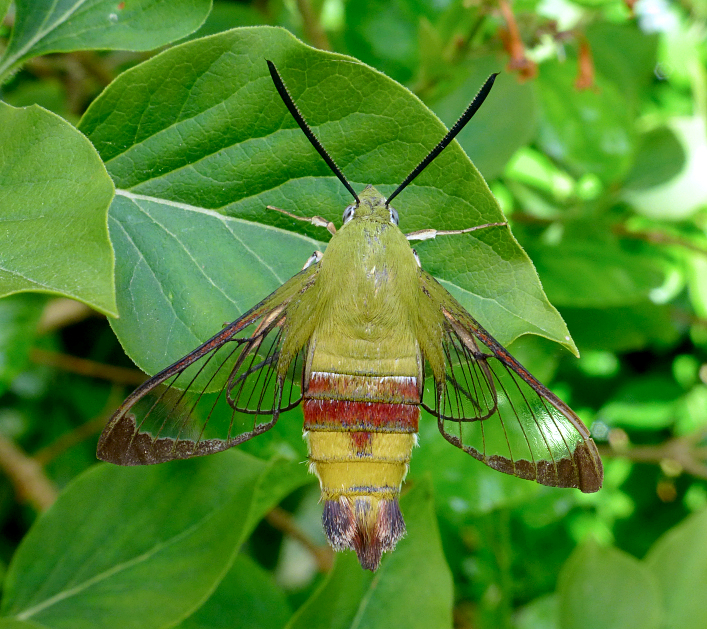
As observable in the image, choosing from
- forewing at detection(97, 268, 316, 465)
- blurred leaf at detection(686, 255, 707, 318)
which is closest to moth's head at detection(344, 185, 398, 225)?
forewing at detection(97, 268, 316, 465)

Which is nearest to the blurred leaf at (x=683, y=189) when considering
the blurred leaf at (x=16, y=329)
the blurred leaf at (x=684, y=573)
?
the blurred leaf at (x=684, y=573)

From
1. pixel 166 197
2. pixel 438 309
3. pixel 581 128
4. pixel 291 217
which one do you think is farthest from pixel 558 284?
pixel 166 197

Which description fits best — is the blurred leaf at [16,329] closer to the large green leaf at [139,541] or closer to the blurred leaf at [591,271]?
the large green leaf at [139,541]

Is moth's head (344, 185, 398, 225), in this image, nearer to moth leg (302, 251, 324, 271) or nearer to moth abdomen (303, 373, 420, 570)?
moth leg (302, 251, 324, 271)

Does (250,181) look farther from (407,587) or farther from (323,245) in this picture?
(407,587)

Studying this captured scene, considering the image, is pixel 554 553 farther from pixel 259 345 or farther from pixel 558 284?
pixel 259 345
